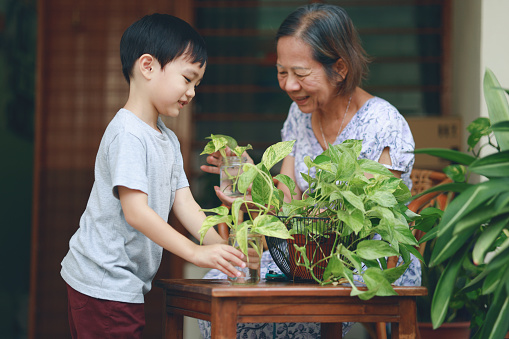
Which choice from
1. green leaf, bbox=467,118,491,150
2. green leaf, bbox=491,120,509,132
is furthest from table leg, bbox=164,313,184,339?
green leaf, bbox=467,118,491,150

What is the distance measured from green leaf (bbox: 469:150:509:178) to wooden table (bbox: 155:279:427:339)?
0.29 metres

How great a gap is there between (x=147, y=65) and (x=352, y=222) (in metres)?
0.74

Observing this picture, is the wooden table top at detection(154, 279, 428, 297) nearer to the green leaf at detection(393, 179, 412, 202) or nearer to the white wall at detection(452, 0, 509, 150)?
the green leaf at detection(393, 179, 412, 202)

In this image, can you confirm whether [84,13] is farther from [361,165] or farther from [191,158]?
[361,165]

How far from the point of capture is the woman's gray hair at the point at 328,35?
7.00 ft

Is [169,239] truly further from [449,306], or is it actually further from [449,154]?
[449,306]

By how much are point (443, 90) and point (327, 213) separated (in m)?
2.87

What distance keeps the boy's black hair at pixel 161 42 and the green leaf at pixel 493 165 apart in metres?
0.82

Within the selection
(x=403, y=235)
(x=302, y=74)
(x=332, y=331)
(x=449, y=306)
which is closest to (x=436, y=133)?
(x=449, y=306)

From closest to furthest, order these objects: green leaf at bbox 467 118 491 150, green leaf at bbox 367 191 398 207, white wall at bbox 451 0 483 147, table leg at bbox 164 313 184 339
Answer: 1. green leaf at bbox 367 191 398 207
2. table leg at bbox 164 313 184 339
3. green leaf at bbox 467 118 491 150
4. white wall at bbox 451 0 483 147

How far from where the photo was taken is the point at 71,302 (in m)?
1.70

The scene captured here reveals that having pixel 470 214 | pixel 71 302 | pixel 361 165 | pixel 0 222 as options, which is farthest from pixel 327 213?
pixel 0 222

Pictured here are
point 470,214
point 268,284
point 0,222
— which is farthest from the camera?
point 0,222

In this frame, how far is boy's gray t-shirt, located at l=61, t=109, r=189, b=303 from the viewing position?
1631 mm
